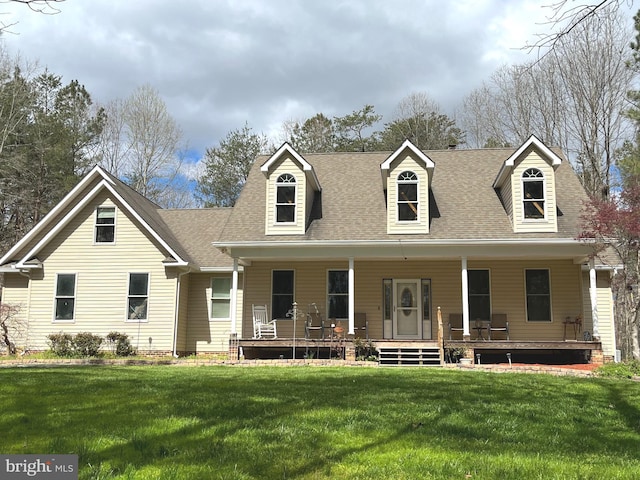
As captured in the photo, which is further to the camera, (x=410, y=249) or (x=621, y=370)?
(x=410, y=249)

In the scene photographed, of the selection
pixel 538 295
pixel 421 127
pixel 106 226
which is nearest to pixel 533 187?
pixel 538 295

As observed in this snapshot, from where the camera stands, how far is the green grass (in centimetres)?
477

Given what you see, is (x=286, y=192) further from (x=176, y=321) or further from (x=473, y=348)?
(x=473, y=348)

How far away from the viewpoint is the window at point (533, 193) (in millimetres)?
17047

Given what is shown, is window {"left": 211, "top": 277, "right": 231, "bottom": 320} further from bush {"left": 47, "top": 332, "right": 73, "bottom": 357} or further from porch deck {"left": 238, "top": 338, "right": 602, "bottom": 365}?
bush {"left": 47, "top": 332, "right": 73, "bottom": 357}

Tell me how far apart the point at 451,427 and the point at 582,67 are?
25.3m

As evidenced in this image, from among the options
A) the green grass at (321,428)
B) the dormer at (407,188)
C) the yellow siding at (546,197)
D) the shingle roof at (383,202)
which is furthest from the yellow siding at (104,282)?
the yellow siding at (546,197)

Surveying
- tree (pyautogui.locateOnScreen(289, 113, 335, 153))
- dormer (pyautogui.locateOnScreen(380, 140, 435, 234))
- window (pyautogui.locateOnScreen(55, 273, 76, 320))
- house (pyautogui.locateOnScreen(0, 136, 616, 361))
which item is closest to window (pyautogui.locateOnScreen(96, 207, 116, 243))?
house (pyautogui.locateOnScreen(0, 136, 616, 361))

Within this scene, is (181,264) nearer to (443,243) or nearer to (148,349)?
(148,349)

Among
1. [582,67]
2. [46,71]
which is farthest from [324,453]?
[46,71]

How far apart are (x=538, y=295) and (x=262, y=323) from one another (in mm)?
8736

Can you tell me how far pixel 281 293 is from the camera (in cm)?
1888

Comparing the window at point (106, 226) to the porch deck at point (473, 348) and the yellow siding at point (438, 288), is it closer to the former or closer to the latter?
the yellow siding at point (438, 288)

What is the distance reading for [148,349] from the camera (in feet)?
58.9
